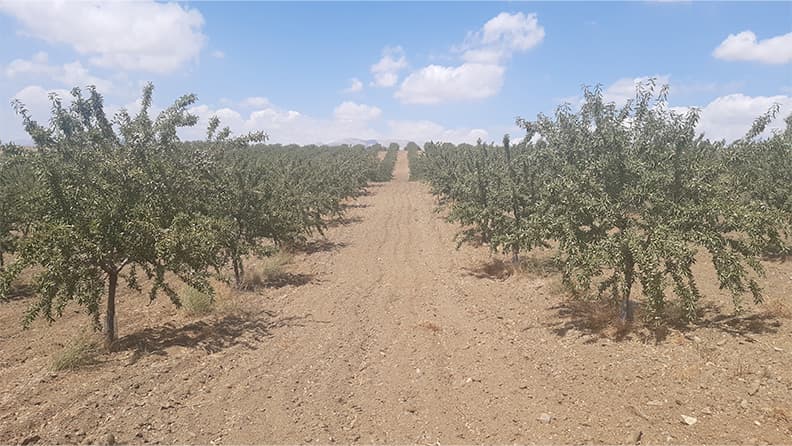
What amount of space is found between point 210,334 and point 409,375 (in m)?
5.20

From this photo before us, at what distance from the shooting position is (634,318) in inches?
426

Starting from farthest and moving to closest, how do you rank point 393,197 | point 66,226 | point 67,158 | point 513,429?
point 393,197
point 67,158
point 66,226
point 513,429

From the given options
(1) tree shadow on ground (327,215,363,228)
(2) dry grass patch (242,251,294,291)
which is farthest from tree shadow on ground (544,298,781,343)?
(1) tree shadow on ground (327,215,363,228)

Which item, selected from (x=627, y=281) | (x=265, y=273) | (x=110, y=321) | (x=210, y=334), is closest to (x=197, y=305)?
(x=210, y=334)

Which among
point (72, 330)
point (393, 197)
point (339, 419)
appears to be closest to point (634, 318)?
point (339, 419)

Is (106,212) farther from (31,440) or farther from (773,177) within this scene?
(773,177)

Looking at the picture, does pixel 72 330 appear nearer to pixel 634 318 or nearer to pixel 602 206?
pixel 602 206

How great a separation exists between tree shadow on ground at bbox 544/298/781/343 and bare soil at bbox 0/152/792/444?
5 centimetres

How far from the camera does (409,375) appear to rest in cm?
936

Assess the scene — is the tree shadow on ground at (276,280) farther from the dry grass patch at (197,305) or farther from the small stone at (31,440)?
the small stone at (31,440)

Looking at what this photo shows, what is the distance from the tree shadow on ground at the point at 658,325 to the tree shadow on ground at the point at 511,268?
4.05 metres

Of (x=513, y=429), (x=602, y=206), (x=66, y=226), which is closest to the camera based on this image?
(x=513, y=429)

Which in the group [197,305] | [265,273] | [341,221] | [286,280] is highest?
[341,221]

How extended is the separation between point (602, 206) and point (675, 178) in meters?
1.75
